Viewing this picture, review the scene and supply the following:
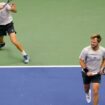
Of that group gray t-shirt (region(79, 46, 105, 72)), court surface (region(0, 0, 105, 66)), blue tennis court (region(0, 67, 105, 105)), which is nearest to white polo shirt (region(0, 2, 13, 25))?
court surface (region(0, 0, 105, 66))

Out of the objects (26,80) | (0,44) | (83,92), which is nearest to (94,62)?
(83,92)

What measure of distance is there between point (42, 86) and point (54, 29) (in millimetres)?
3431

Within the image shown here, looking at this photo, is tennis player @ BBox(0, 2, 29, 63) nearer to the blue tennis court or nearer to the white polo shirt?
the white polo shirt

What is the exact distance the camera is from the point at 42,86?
9.66 m

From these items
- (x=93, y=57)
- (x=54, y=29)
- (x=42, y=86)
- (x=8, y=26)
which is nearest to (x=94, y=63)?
(x=93, y=57)

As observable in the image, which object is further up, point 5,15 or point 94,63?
point 5,15

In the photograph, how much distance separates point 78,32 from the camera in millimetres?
12547

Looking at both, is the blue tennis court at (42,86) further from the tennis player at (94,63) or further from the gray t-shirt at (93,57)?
the gray t-shirt at (93,57)

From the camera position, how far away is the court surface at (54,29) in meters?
11.2

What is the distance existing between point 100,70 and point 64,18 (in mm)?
5316

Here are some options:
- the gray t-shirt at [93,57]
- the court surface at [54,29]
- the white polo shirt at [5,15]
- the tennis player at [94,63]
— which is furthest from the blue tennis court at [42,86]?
the white polo shirt at [5,15]

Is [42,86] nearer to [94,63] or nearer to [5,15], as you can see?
[94,63]

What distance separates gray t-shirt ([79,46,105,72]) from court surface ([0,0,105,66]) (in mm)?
2364

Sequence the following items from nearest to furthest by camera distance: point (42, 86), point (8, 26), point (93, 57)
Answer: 1. point (93, 57)
2. point (42, 86)
3. point (8, 26)
